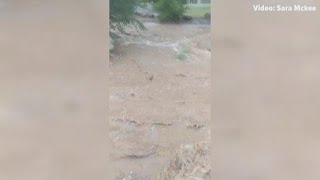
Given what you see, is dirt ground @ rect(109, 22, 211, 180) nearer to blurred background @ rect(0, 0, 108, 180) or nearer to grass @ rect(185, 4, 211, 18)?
grass @ rect(185, 4, 211, 18)

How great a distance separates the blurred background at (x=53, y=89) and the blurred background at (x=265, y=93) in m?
0.56

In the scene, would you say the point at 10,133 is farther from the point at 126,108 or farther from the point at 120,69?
the point at 120,69

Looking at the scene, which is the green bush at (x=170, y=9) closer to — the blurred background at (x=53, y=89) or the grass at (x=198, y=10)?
the grass at (x=198, y=10)

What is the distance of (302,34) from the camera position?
9.19ft

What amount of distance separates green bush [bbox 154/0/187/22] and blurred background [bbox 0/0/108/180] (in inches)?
81.5

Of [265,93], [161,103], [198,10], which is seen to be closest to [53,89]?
[265,93]

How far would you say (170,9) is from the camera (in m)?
4.83

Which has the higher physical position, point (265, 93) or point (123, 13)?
point (123, 13)

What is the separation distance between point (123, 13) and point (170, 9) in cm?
38

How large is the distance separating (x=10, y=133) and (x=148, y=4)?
233 centimetres

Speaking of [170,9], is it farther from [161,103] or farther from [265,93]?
[265,93]

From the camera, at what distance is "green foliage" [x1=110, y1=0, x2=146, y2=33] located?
476 centimetres

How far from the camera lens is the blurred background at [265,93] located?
2795 mm

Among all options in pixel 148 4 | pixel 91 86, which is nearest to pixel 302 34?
pixel 91 86
